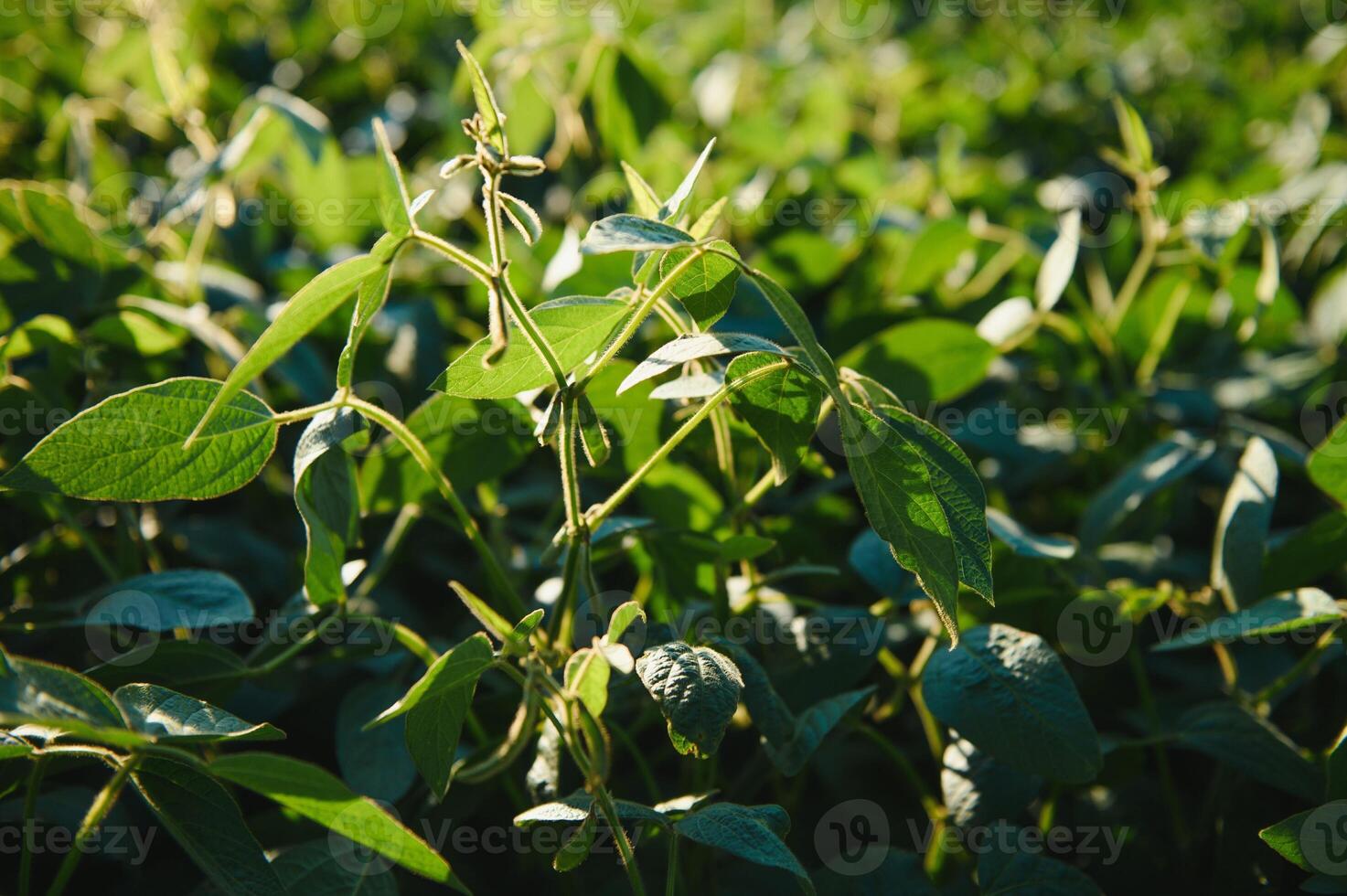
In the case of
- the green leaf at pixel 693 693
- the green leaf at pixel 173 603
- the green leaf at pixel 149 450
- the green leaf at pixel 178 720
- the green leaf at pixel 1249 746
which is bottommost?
the green leaf at pixel 1249 746

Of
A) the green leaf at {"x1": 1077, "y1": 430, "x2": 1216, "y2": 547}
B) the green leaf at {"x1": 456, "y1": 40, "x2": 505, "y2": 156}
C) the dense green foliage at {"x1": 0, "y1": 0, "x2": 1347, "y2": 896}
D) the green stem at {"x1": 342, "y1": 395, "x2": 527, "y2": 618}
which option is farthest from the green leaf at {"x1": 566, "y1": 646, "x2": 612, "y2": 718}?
the green leaf at {"x1": 1077, "y1": 430, "x2": 1216, "y2": 547}

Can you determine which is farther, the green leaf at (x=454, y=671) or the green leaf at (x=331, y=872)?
the green leaf at (x=331, y=872)

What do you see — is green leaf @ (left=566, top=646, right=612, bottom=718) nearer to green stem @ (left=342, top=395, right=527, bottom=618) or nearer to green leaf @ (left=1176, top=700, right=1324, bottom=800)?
green stem @ (left=342, top=395, right=527, bottom=618)

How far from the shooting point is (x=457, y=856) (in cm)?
88

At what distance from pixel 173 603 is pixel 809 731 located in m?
0.52

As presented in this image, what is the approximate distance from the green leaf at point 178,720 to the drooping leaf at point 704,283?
1.27 ft

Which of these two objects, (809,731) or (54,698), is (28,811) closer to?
(54,698)

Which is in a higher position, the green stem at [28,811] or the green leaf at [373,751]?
the green stem at [28,811]

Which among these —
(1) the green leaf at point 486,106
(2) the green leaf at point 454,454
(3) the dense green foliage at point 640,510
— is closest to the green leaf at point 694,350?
(3) the dense green foliage at point 640,510

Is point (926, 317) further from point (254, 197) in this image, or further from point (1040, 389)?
point (254, 197)

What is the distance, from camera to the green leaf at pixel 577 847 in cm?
65

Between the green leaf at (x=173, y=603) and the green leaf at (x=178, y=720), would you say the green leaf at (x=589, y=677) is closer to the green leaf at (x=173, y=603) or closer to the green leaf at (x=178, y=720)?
the green leaf at (x=178, y=720)

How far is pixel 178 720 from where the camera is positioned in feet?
2.11

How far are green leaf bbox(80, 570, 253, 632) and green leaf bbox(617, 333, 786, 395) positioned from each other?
40cm
